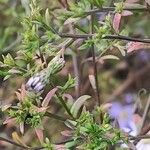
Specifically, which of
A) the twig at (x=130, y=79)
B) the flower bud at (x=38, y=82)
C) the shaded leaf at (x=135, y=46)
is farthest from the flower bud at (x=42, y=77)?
the twig at (x=130, y=79)

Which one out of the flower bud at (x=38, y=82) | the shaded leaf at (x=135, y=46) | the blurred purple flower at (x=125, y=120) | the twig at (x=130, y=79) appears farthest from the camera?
the twig at (x=130, y=79)

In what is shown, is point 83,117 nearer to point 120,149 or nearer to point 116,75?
point 120,149

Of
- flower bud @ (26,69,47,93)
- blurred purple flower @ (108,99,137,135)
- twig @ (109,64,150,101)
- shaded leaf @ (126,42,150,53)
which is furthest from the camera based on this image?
twig @ (109,64,150,101)

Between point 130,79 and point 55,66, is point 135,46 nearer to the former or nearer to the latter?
point 55,66

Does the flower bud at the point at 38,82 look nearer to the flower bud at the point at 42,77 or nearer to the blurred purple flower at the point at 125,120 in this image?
the flower bud at the point at 42,77

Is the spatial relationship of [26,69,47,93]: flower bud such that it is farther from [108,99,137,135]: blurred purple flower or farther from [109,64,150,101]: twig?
[109,64,150,101]: twig

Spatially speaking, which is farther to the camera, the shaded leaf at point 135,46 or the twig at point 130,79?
the twig at point 130,79

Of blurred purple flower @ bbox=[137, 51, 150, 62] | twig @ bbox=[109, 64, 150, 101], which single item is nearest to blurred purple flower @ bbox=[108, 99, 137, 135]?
twig @ bbox=[109, 64, 150, 101]

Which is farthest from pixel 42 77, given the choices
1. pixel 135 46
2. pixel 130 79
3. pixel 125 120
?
pixel 130 79

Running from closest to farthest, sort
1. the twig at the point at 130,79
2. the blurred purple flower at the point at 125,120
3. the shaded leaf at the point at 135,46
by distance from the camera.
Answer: the shaded leaf at the point at 135,46
the blurred purple flower at the point at 125,120
the twig at the point at 130,79

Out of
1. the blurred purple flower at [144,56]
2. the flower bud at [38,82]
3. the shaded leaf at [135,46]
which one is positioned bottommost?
the blurred purple flower at [144,56]

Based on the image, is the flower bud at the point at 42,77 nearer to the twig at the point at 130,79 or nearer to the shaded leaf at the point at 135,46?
the shaded leaf at the point at 135,46

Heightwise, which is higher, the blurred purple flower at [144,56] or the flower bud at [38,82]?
the flower bud at [38,82]
